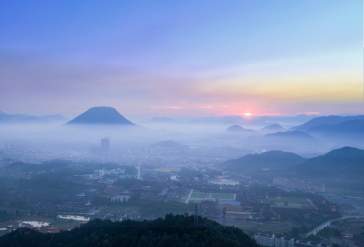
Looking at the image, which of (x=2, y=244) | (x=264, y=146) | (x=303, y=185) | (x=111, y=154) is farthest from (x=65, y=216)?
(x=264, y=146)

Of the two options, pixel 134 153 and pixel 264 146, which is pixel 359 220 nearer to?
pixel 134 153

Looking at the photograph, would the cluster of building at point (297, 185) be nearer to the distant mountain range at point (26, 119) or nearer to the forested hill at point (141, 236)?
the forested hill at point (141, 236)

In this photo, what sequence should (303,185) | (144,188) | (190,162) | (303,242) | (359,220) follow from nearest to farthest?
(303,242), (359,220), (144,188), (303,185), (190,162)

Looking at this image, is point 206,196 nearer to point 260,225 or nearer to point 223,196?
point 223,196

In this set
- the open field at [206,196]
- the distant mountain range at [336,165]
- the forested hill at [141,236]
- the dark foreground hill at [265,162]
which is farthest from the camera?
the dark foreground hill at [265,162]

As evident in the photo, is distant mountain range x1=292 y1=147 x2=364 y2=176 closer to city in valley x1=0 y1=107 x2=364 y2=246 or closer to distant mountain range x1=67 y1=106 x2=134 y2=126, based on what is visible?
city in valley x1=0 y1=107 x2=364 y2=246

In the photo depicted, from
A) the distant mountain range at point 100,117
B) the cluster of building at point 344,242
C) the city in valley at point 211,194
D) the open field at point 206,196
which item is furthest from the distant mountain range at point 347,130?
the cluster of building at point 344,242

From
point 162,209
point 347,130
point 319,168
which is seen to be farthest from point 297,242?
point 347,130
